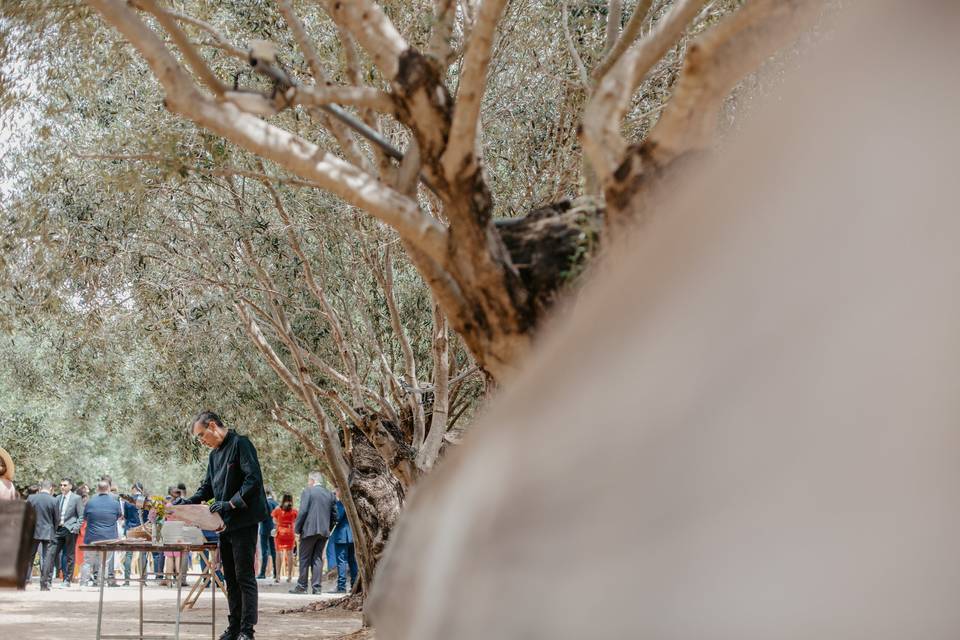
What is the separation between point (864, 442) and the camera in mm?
1254

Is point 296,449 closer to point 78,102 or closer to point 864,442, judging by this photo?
point 78,102

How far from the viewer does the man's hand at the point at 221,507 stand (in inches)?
329

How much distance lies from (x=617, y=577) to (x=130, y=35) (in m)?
4.25

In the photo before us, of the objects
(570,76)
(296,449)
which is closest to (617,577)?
(570,76)

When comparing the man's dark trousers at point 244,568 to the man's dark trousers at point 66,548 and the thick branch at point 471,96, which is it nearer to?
the thick branch at point 471,96

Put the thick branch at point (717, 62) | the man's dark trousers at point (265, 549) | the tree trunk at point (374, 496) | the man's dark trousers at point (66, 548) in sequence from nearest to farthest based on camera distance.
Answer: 1. the thick branch at point (717, 62)
2. the tree trunk at point (374, 496)
3. the man's dark trousers at point (265, 549)
4. the man's dark trousers at point (66, 548)

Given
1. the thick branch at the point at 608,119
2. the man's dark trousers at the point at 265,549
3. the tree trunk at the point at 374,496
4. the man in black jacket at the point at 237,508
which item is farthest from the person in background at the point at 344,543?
the thick branch at the point at 608,119

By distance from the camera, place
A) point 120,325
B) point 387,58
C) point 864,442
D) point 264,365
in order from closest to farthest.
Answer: point 864,442 → point 387,58 → point 120,325 → point 264,365

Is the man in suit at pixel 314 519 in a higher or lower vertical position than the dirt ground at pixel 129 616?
higher

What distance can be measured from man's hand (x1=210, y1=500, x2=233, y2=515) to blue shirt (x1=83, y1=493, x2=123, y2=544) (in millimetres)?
11598

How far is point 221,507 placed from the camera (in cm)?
839

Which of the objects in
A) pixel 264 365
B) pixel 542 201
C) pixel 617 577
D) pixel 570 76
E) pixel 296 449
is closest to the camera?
pixel 617 577

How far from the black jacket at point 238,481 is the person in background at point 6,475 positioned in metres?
1.74

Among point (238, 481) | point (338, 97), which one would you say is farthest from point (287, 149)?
point (238, 481)
